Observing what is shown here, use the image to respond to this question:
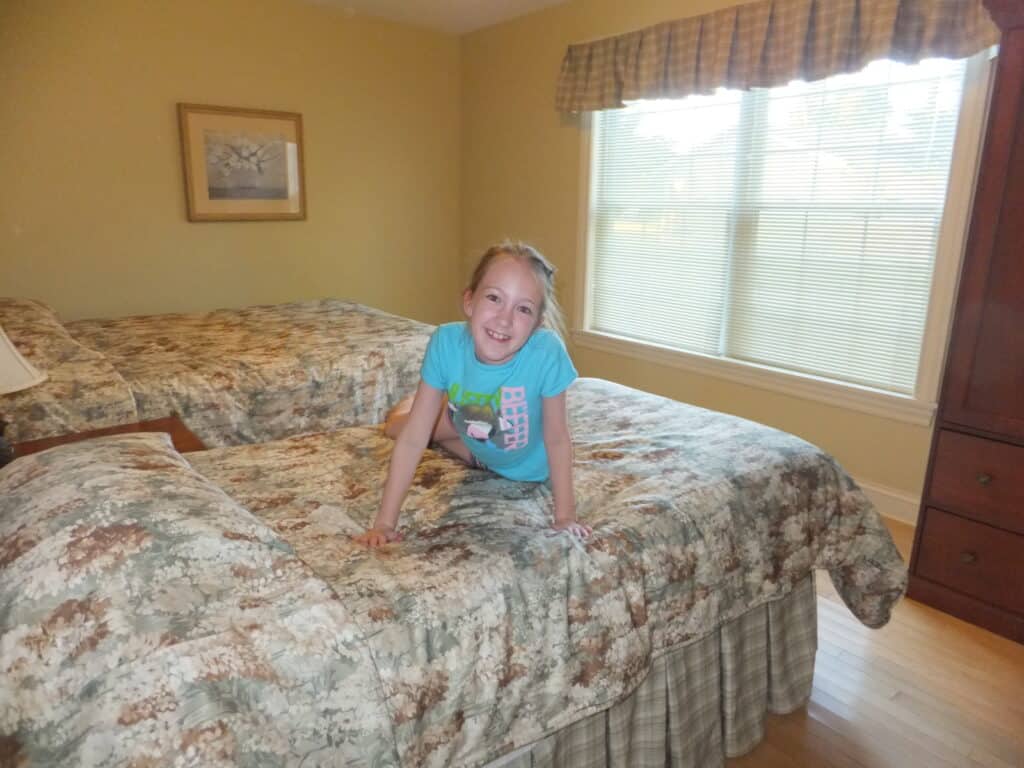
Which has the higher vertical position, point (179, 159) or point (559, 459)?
point (179, 159)

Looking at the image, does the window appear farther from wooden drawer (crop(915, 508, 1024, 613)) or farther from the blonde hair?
the blonde hair

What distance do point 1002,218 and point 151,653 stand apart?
7.52 feet

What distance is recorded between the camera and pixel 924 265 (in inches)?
108

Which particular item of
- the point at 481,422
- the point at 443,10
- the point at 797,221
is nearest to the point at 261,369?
the point at 481,422

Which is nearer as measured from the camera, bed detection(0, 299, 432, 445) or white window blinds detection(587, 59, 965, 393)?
bed detection(0, 299, 432, 445)

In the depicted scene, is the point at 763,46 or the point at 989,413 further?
the point at 763,46

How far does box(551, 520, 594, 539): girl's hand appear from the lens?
1.31 m

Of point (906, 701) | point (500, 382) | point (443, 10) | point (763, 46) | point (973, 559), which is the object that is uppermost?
point (443, 10)

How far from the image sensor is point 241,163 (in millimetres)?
3875

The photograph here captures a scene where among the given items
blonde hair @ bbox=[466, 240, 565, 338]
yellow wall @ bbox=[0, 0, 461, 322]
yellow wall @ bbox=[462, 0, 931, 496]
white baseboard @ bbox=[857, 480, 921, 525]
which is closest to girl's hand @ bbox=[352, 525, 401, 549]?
blonde hair @ bbox=[466, 240, 565, 338]

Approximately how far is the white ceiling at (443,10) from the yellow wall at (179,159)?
3.7 inches

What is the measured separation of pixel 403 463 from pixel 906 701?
152 cm

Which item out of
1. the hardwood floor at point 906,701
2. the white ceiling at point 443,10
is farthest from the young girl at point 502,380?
the white ceiling at point 443,10

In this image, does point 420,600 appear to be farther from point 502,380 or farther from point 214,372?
point 214,372
